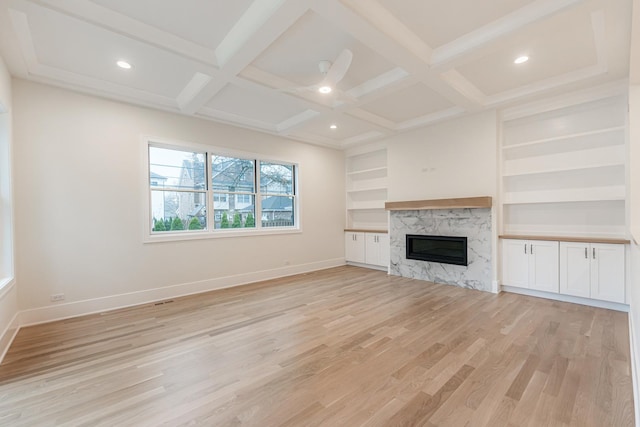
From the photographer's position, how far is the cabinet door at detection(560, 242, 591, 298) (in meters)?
3.72

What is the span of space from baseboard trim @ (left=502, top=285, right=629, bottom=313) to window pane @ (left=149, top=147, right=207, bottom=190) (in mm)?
5459

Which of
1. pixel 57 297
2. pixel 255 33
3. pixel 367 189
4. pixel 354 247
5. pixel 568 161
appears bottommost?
pixel 57 297

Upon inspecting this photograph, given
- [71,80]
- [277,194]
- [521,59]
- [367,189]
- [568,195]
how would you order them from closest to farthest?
[521,59], [71,80], [568,195], [277,194], [367,189]

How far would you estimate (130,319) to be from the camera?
3.52 meters

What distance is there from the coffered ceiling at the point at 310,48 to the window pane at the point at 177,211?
1.38 meters

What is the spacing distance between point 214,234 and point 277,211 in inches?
57.5

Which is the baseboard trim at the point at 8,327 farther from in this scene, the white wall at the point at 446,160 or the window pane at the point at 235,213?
the white wall at the point at 446,160

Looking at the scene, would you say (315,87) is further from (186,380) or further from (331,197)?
(331,197)

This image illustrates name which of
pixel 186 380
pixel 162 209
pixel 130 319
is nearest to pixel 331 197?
pixel 162 209

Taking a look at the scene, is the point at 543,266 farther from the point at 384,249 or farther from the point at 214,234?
the point at 214,234

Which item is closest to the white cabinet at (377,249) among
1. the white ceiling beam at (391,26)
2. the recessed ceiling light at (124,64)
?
the white ceiling beam at (391,26)

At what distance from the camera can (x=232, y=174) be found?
528cm

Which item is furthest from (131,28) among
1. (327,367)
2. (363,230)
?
(363,230)

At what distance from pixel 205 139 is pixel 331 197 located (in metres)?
3.12
